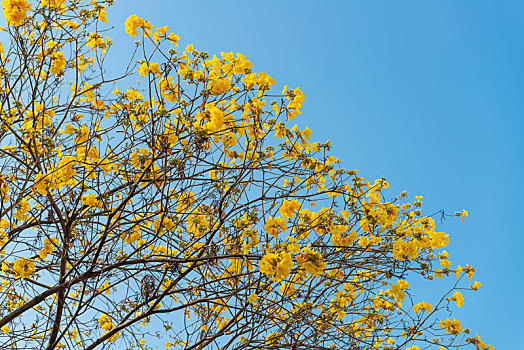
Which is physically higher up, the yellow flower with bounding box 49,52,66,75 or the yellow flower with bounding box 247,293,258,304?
the yellow flower with bounding box 49,52,66,75

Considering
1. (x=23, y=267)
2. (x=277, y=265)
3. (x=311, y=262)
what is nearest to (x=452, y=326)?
(x=311, y=262)

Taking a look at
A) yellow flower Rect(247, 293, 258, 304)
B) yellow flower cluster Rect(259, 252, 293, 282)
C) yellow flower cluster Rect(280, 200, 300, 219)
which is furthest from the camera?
yellow flower cluster Rect(280, 200, 300, 219)

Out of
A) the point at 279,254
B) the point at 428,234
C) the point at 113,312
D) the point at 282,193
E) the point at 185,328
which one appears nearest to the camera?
the point at 279,254

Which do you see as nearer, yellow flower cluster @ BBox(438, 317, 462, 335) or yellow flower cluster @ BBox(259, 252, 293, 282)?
yellow flower cluster @ BBox(259, 252, 293, 282)

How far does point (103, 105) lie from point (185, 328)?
2215 millimetres

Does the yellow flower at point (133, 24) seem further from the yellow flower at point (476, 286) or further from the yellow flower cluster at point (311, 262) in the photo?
the yellow flower at point (476, 286)

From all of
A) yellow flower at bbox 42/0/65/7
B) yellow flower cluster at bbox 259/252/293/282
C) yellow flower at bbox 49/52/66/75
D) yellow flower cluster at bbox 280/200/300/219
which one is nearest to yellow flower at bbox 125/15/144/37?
yellow flower at bbox 49/52/66/75

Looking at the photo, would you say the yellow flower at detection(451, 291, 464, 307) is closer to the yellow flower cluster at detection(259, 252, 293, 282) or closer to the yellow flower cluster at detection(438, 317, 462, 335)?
the yellow flower cluster at detection(438, 317, 462, 335)

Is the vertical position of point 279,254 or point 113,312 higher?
point 113,312

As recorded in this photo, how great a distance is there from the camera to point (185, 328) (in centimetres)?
370

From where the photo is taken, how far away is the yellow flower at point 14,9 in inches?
132

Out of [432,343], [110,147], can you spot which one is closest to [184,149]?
[110,147]

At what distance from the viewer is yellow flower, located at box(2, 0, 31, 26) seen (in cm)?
336

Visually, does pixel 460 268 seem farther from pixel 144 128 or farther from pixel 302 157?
pixel 144 128
